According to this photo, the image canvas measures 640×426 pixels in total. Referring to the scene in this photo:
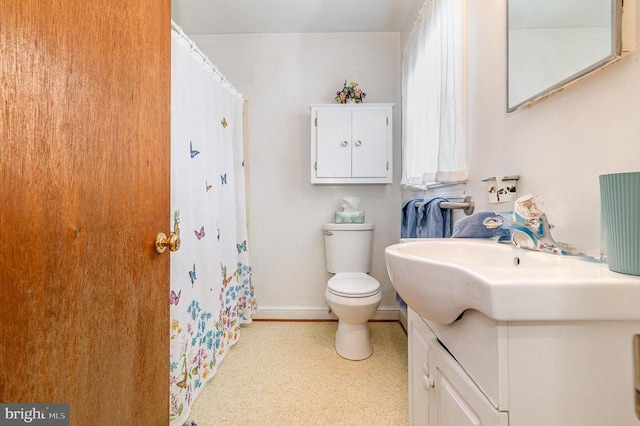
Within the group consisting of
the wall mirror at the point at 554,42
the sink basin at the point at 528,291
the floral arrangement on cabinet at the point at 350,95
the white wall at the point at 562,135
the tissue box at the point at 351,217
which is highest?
the floral arrangement on cabinet at the point at 350,95

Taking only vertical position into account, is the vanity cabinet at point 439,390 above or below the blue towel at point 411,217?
below

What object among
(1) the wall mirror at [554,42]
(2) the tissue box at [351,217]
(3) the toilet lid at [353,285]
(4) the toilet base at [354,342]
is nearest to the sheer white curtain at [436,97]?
(1) the wall mirror at [554,42]

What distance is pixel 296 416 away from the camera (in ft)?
4.11

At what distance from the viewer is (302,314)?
231 cm

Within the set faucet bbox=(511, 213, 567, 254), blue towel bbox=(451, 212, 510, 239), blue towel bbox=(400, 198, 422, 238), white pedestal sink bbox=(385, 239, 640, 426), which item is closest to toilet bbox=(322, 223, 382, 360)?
blue towel bbox=(400, 198, 422, 238)

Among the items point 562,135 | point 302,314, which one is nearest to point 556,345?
point 562,135

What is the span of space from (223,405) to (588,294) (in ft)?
4.91

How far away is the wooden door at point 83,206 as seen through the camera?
406 millimetres

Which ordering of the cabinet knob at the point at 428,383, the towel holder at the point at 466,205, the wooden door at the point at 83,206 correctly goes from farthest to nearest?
the towel holder at the point at 466,205 → the cabinet knob at the point at 428,383 → the wooden door at the point at 83,206

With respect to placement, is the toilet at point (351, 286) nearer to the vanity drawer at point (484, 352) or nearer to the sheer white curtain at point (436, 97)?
the sheer white curtain at point (436, 97)

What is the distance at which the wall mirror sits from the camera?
2.05ft

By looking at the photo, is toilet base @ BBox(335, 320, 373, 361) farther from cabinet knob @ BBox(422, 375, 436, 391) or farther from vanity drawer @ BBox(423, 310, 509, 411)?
vanity drawer @ BBox(423, 310, 509, 411)

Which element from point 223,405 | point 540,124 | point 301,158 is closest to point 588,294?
point 540,124

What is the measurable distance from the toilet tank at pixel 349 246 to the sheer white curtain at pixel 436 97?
50 cm
